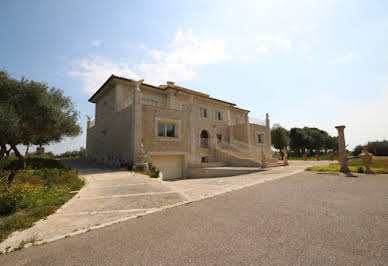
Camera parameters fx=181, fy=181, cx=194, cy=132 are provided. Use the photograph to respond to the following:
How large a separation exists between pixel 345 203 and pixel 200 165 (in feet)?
36.3

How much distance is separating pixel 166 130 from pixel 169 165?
2829 mm

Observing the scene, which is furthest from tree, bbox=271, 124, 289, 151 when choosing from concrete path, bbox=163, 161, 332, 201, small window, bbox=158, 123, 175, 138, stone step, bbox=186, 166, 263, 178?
concrete path, bbox=163, 161, 332, 201

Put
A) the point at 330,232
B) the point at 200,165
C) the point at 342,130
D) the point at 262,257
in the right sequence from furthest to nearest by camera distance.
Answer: the point at 200,165, the point at 342,130, the point at 330,232, the point at 262,257

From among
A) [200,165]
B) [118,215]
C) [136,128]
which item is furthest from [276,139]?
[118,215]

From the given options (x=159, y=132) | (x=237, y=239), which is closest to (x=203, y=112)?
(x=159, y=132)

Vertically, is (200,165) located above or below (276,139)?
below

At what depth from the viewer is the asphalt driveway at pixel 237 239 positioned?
2.33 m

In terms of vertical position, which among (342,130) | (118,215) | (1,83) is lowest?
(118,215)

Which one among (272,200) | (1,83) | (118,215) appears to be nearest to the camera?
(118,215)

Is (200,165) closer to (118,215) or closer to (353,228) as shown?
(118,215)

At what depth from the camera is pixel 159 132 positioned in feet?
46.5

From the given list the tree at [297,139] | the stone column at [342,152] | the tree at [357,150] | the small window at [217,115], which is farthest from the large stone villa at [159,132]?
the tree at [297,139]

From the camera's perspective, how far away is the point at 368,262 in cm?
212

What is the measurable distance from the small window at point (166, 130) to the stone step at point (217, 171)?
10.7 feet
